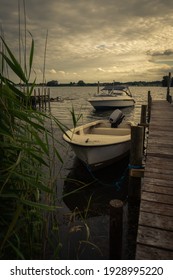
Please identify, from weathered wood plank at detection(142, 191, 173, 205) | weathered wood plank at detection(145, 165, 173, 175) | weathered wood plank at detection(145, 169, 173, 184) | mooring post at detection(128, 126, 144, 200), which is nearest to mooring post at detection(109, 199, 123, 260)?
weathered wood plank at detection(142, 191, 173, 205)

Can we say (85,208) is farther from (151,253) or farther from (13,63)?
(13,63)

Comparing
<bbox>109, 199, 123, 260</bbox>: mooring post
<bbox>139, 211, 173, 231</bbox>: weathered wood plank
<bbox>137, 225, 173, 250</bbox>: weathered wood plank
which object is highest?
<bbox>139, 211, 173, 231</bbox>: weathered wood plank

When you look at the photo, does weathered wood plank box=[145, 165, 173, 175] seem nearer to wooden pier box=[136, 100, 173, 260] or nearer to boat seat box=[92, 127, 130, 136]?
wooden pier box=[136, 100, 173, 260]

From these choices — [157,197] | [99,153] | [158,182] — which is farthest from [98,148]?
[157,197]

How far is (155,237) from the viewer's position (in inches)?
87.6

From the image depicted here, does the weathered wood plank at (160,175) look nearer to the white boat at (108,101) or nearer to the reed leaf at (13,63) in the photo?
the reed leaf at (13,63)

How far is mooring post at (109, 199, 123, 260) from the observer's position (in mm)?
2889

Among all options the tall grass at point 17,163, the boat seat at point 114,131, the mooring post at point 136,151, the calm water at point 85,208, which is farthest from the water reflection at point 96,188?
the tall grass at point 17,163

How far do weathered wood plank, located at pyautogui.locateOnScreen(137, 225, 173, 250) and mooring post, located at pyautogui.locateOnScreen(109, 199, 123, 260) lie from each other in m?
0.53

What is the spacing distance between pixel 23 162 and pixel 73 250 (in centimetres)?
241

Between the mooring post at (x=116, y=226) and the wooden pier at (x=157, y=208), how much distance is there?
324 mm

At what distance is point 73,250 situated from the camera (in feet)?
12.5
